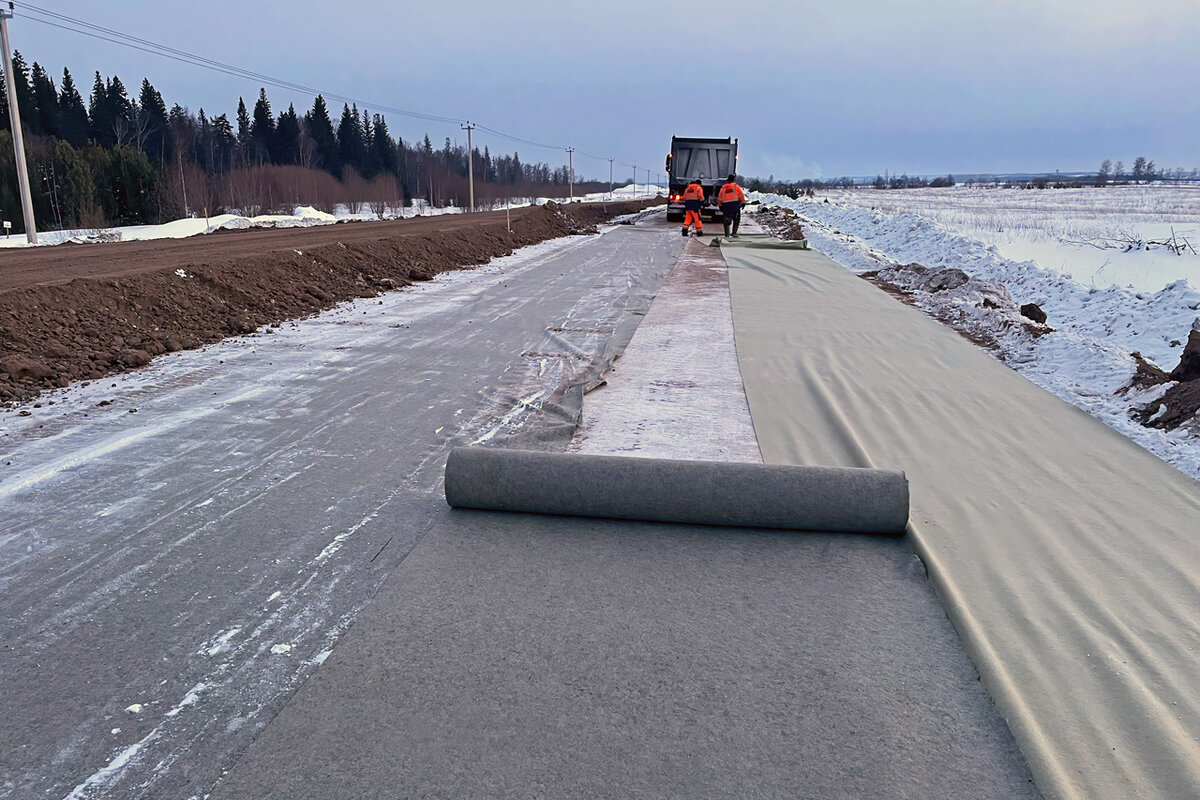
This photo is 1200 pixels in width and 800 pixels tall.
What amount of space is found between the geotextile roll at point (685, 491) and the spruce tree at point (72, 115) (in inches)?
3105

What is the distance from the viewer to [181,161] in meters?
56.4

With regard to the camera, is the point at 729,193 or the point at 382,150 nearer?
the point at 729,193

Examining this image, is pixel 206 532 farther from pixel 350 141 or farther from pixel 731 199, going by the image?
pixel 350 141

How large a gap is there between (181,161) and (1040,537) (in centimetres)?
6407

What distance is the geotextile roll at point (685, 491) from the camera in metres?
3.98

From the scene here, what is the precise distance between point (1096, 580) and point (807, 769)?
205cm

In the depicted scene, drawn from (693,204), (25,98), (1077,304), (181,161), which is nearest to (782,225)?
(693,204)

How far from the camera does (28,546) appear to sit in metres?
3.84

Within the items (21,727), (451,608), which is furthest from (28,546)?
(451,608)

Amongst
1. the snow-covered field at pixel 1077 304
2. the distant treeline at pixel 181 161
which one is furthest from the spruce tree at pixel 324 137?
the snow-covered field at pixel 1077 304

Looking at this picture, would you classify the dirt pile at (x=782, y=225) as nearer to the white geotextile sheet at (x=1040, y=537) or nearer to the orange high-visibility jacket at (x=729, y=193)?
the orange high-visibility jacket at (x=729, y=193)

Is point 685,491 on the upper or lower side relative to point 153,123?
lower

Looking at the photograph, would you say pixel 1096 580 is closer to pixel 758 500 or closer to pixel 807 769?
pixel 758 500

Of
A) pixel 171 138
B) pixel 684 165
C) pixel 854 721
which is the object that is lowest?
pixel 854 721
